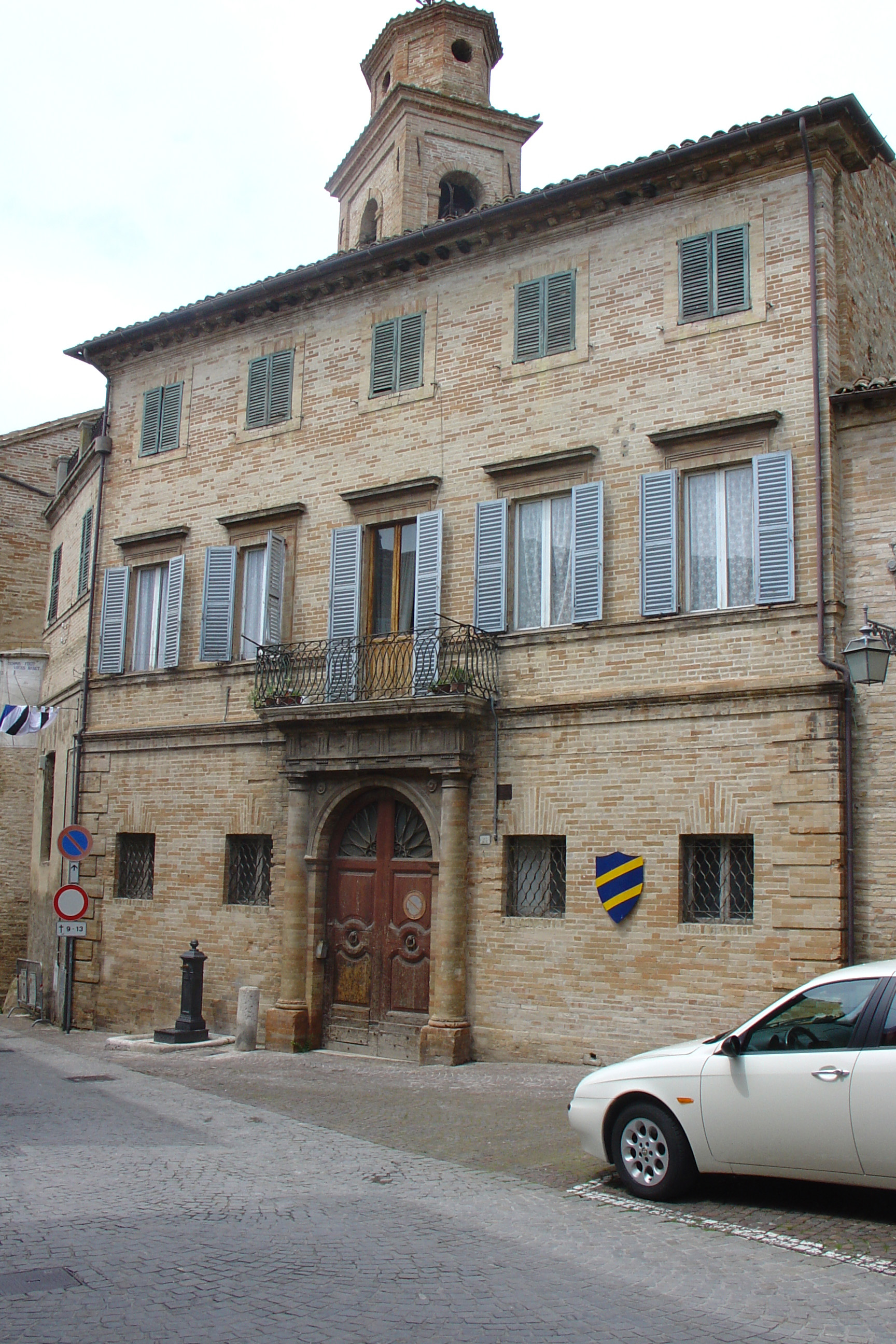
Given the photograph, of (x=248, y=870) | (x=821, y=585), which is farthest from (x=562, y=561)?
(x=248, y=870)

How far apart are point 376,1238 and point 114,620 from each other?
1299cm

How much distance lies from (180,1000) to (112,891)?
251 centimetres

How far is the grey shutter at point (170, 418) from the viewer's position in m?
17.9

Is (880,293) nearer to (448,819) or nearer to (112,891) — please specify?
(448,819)

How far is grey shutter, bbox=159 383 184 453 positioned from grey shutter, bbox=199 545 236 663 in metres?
2.36

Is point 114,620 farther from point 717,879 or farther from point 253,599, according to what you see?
point 717,879

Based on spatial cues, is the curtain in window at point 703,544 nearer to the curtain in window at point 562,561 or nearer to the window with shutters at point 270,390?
the curtain in window at point 562,561

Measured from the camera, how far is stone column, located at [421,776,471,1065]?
13375 millimetres

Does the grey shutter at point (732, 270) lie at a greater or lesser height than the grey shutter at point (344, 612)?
greater

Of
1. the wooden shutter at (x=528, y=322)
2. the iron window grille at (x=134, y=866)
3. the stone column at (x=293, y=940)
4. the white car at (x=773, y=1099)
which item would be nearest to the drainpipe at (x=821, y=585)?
the wooden shutter at (x=528, y=322)

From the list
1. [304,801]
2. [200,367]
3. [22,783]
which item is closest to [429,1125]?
[304,801]

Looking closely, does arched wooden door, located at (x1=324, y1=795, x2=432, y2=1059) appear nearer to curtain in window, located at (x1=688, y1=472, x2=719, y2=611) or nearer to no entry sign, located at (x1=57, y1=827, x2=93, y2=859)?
no entry sign, located at (x1=57, y1=827, x2=93, y2=859)

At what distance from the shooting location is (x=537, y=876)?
534 inches

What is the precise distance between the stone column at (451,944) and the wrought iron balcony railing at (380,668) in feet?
3.89
